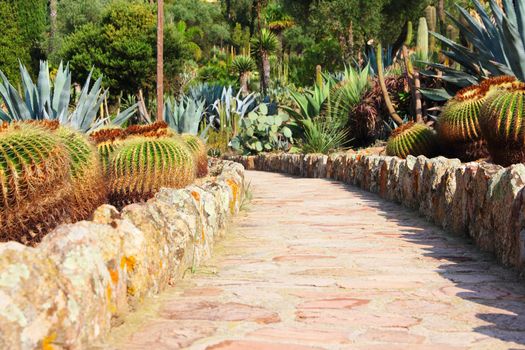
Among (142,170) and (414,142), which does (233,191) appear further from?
(414,142)

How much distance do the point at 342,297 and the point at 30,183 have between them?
2816mm

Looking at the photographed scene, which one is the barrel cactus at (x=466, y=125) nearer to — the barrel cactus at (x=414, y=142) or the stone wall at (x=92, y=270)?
the barrel cactus at (x=414, y=142)

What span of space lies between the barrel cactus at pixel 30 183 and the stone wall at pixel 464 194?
2.99 meters

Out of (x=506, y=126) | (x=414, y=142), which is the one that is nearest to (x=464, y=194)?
(x=506, y=126)

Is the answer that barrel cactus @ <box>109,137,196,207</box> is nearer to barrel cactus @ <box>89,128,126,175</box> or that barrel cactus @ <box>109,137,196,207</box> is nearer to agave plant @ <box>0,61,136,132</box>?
barrel cactus @ <box>89,128,126,175</box>

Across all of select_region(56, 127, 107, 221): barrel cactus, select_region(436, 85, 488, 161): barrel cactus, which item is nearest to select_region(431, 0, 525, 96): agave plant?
select_region(436, 85, 488, 161): barrel cactus

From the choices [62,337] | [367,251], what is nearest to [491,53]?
[367,251]

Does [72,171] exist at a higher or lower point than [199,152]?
lower

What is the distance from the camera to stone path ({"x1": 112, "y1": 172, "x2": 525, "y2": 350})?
2676 millimetres

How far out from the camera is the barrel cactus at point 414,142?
32.0ft

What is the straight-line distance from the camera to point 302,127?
16641 millimetres

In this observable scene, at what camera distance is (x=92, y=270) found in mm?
2537

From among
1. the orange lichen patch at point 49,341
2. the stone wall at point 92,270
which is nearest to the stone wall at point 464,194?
the stone wall at point 92,270

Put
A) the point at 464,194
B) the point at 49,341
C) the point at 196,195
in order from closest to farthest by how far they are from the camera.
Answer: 1. the point at 49,341
2. the point at 196,195
3. the point at 464,194
